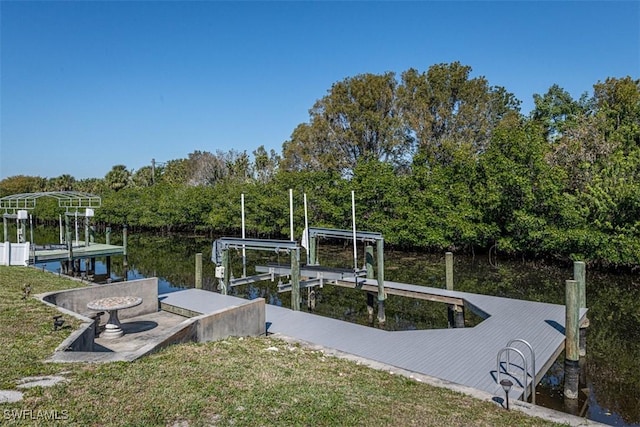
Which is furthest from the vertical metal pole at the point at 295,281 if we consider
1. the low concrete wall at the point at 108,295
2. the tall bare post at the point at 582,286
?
the tall bare post at the point at 582,286

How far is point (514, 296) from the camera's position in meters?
15.4

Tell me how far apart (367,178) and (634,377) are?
19974mm

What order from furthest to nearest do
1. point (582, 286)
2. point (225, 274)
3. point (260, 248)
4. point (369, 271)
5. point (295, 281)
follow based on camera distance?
1. point (369, 271)
2. point (260, 248)
3. point (225, 274)
4. point (295, 281)
5. point (582, 286)

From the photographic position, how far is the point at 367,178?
27.8m

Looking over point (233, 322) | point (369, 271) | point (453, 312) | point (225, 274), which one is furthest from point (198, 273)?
point (453, 312)

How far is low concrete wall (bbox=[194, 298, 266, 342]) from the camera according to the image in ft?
24.4

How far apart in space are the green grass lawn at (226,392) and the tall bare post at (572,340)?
274 cm

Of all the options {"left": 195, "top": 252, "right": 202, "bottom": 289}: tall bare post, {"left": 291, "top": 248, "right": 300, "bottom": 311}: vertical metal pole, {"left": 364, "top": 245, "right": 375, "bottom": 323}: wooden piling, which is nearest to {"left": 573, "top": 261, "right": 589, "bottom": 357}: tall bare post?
{"left": 364, "top": 245, "right": 375, "bottom": 323}: wooden piling

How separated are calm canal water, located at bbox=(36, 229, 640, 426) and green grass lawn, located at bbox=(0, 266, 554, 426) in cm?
351

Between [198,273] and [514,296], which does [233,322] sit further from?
[514,296]

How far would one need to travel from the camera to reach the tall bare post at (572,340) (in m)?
7.36

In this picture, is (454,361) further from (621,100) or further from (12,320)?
(621,100)

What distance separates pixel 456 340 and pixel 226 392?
469cm

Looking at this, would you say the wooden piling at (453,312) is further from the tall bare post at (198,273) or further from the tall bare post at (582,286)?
the tall bare post at (198,273)
